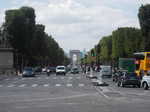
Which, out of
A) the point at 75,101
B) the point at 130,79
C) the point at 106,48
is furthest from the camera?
the point at 106,48

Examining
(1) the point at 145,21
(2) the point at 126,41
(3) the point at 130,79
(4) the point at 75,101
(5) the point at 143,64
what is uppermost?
(1) the point at 145,21

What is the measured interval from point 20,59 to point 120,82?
69.6 m

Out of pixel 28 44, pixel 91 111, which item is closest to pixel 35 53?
pixel 28 44

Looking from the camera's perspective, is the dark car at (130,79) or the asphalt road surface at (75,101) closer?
the asphalt road surface at (75,101)

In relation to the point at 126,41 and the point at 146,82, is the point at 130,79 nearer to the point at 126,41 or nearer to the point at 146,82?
the point at 146,82

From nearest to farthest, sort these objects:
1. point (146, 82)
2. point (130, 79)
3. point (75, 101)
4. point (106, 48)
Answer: point (75, 101) → point (146, 82) → point (130, 79) → point (106, 48)

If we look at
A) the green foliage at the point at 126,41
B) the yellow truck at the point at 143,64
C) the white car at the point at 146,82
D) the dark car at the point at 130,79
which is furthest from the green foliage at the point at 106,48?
the white car at the point at 146,82

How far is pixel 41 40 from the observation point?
389 feet

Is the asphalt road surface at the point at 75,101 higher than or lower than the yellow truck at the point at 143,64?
lower

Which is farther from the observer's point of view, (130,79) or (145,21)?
(145,21)

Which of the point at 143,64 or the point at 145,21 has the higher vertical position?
the point at 145,21

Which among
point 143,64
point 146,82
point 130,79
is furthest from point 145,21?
point 146,82

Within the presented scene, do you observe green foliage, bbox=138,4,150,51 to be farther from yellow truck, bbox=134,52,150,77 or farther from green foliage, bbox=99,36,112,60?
green foliage, bbox=99,36,112,60

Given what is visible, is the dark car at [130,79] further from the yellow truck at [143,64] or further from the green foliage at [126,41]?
the green foliage at [126,41]
